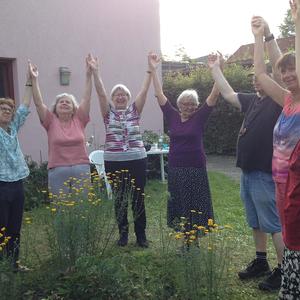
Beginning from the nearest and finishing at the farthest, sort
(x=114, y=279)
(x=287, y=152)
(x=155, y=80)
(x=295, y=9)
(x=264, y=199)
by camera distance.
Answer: (x=295, y=9) → (x=287, y=152) → (x=114, y=279) → (x=264, y=199) → (x=155, y=80)

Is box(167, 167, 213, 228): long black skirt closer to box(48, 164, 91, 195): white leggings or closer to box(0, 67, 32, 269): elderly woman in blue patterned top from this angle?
box(48, 164, 91, 195): white leggings

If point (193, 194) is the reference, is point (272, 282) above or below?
below

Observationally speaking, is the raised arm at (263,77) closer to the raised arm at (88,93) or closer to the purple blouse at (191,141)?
the purple blouse at (191,141)

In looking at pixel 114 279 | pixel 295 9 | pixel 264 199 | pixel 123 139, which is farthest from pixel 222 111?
pixel 295 9

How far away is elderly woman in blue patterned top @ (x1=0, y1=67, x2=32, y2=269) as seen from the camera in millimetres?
3811

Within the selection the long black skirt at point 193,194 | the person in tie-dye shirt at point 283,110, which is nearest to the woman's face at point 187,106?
the long black skirt at point 193,194

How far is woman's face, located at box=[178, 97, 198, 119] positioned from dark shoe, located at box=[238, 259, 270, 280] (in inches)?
59.1

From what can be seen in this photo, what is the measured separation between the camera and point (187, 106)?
436cm

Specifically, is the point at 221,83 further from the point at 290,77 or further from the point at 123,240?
the point at 123,240

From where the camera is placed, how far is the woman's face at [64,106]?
4398mm

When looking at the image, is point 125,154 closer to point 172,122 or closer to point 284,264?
point 172,122

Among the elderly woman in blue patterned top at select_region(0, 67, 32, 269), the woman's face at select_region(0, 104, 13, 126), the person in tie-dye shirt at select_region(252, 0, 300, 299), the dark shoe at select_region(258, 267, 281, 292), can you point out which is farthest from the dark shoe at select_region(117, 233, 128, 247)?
the person in tie-dye shirt at select_region(252, 0, 300, 299)

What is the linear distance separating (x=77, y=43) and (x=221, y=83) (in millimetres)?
5126

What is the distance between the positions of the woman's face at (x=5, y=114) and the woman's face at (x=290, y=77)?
91.7 inches
